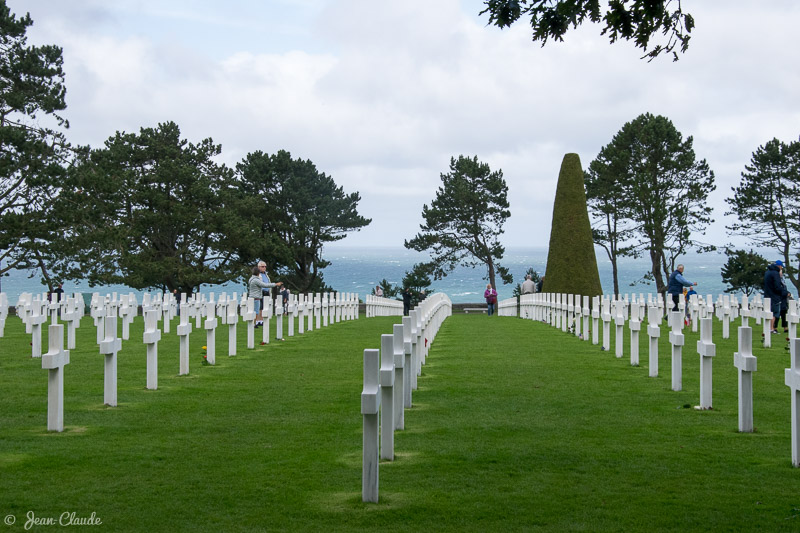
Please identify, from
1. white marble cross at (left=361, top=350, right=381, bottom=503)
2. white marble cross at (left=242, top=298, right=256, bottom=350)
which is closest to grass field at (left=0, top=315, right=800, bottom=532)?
white marble cross at (left=361, top=350, right=381, bottom=503)

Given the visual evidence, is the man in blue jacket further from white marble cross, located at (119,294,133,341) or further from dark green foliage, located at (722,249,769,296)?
dark green foliage, located at (722,249,769,296)

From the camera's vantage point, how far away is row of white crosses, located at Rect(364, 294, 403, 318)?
1842 inches

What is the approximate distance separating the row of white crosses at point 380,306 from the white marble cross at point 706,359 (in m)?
34.4

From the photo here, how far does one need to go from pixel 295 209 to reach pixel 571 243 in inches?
Result: 1210

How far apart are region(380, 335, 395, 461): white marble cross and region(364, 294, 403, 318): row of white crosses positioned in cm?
3696

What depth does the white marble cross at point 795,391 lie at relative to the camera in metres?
7.11

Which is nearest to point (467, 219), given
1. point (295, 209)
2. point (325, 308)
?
point (295, 209)

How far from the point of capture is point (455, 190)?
7450 centimetres

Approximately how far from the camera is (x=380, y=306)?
48875mm

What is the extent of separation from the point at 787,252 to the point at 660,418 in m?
55.1

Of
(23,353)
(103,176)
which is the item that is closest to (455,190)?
(103,176)

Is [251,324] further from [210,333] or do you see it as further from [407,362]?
[407,362]

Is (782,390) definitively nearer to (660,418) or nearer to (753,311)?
(660,418)

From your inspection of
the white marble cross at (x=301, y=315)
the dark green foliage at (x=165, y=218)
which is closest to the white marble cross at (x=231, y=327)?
the white marble cross at (x=301, y=315)
